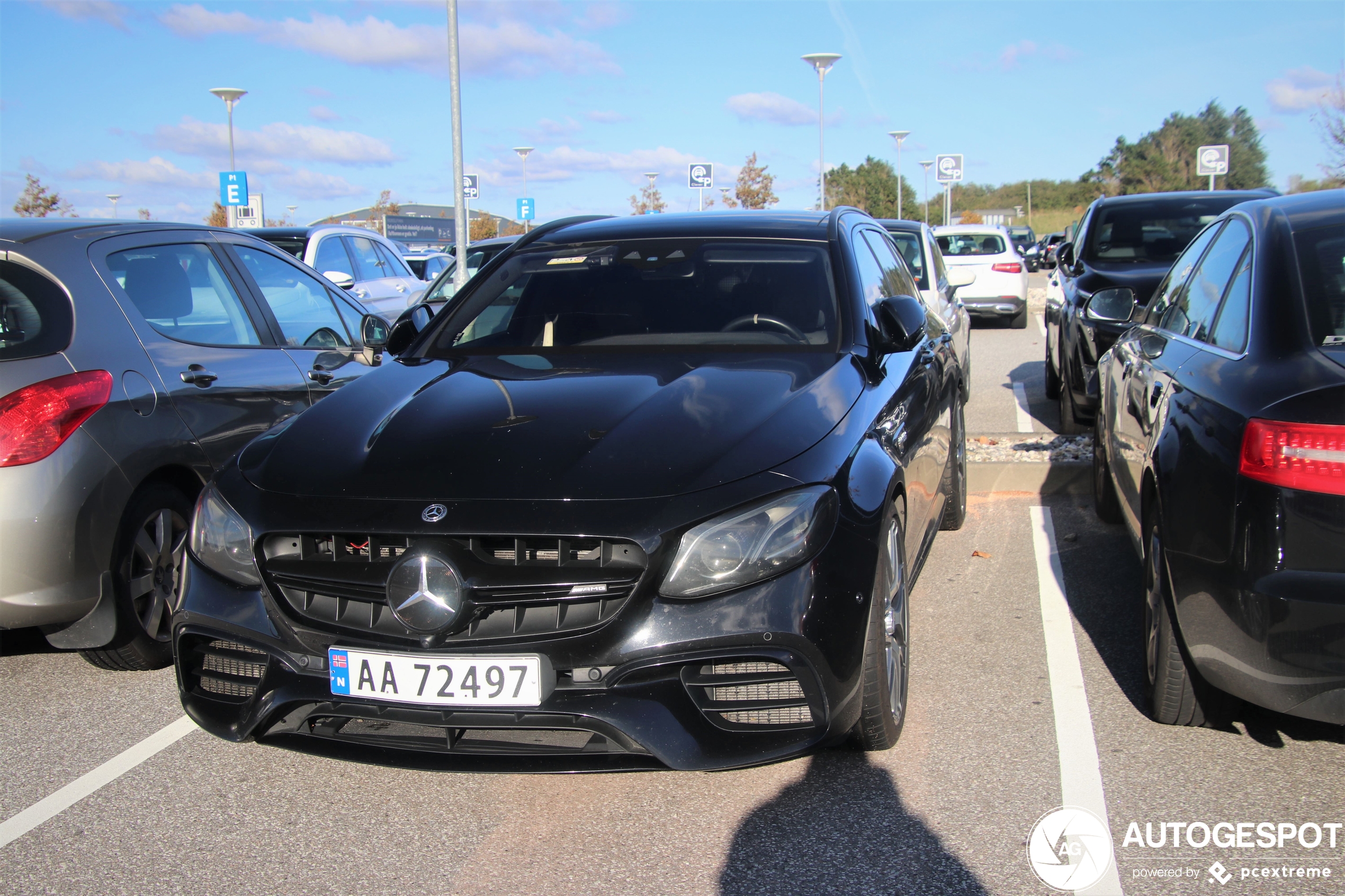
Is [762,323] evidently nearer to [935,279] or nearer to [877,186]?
[935,279]

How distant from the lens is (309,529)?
8.83 ft

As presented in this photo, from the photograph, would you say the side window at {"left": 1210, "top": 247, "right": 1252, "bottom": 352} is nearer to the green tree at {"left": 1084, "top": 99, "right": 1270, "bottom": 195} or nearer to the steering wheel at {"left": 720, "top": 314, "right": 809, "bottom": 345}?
the steering wheel at {"left": 720, "top": 314, "right": 809, "bottom": 345}

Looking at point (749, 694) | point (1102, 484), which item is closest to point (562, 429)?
point (749, 694)

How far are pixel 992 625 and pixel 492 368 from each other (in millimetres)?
2167

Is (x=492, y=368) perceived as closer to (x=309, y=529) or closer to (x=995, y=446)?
(x=309, y=529)

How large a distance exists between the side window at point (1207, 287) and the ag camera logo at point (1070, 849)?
1.62 meters

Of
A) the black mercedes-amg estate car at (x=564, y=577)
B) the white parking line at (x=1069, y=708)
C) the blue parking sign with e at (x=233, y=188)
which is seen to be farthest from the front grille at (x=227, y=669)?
the blue parking sign with e at (x=233, y=188)

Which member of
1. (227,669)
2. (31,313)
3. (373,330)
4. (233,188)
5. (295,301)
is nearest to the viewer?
(227,669)

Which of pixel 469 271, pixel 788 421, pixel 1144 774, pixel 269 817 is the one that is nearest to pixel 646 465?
pixel 788 421

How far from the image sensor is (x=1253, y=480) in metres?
2.63

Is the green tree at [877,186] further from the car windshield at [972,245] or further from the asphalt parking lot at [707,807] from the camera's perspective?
the asphalt parking lot at [707,807]

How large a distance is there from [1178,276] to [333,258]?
8.34 m

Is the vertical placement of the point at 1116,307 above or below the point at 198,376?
above

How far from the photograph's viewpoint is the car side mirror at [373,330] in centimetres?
490
